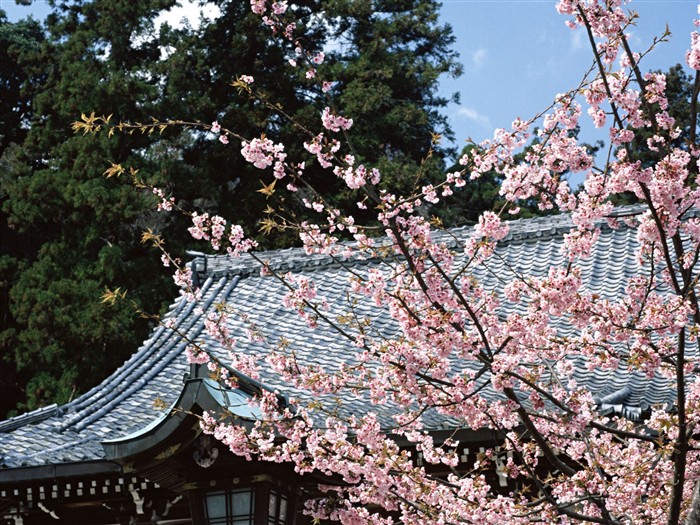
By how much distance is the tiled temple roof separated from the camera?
24.9 feet

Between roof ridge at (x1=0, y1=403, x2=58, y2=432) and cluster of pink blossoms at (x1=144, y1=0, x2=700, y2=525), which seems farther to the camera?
roof ridge at (x1=0, y1=403, x2=58, y2=432)

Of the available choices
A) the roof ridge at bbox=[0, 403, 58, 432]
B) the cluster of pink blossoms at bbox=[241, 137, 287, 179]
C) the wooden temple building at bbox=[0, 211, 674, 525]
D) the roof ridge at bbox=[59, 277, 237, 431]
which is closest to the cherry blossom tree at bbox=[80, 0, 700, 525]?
the cluster of pink blossoms at bbox=[241, 137, 287, 179]

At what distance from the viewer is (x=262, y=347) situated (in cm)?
1012

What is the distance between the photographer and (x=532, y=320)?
4199 millimetres

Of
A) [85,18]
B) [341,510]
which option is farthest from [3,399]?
[341,510]

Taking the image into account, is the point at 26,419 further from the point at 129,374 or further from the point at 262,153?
the point at 262,153

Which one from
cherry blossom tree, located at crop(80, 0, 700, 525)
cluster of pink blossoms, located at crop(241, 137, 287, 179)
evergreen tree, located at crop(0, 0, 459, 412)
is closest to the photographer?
cherry blossom tree, located at crop(80, 0, 700, 525)

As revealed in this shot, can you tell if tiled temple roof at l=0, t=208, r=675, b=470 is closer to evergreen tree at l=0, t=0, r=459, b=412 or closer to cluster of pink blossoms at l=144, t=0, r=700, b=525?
cluster of pink blossoms at l=144, t=0, r=700, b=525

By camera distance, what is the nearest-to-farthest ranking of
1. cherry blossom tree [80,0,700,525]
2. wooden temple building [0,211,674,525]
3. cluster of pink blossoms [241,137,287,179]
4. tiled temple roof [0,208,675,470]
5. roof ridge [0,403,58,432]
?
cherry blossom tree [80,0,700,525] → cluster of pink blossoms [241,137,287,179] → wooden temple building [0,211,674,525] → tiled temple roof [0,208,675,470] → roof ridge [0,403,58,432]

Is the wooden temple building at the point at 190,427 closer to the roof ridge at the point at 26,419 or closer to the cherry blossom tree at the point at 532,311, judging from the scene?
the roof ridge at the point at 26,419

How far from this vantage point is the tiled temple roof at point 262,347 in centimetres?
759

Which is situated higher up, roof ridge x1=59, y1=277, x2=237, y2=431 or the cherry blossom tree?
the cherry blossom tree

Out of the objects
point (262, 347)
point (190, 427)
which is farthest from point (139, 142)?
point (190, 427)

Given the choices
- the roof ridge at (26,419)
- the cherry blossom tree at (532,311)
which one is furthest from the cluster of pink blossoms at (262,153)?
the roof ridge at (26,419)
